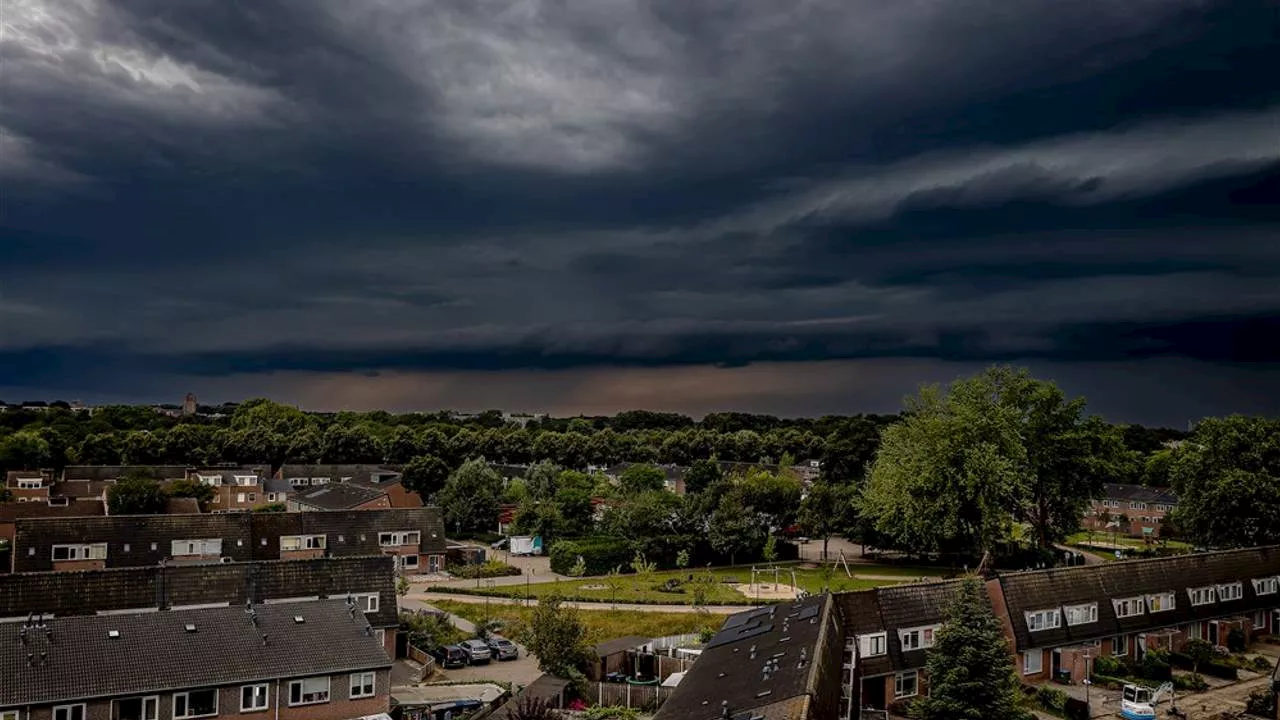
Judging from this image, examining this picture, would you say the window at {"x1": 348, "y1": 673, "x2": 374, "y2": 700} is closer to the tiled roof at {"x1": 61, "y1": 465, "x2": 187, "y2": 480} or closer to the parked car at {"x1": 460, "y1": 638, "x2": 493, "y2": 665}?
the parked car at {"x1": 460, "y1": 638, "x2": 493, "y2": 665}

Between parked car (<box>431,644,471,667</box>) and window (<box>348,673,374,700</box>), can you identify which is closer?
window (<box>348,673,374,700</box>)

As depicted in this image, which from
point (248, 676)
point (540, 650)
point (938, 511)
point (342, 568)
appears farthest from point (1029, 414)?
point (248, 676)

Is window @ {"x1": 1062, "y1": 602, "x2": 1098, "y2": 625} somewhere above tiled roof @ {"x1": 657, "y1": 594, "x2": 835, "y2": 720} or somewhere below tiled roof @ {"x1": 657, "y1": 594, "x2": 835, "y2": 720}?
below

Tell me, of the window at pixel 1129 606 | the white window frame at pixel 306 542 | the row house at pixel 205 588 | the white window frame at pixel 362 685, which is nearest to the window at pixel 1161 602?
the window at pixel 1129 606

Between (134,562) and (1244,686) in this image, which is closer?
(1244,686)

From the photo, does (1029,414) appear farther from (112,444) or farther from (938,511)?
(112,444)

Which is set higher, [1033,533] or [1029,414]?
[1029,414]

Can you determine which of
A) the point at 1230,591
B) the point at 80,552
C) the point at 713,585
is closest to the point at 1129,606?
the point at 1230,591

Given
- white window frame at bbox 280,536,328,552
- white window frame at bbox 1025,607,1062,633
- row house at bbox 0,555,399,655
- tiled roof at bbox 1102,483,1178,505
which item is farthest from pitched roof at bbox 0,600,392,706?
tiled roof at bbox 1102,483,1178,505
